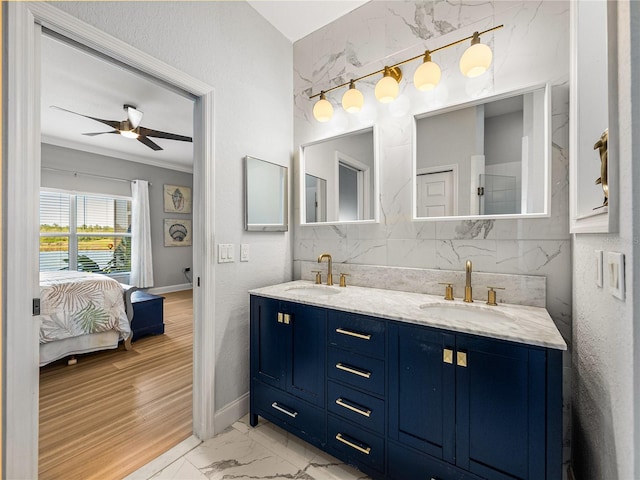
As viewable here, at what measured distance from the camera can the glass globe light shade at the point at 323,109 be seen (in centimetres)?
208

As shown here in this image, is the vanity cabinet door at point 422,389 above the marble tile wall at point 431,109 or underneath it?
underneath

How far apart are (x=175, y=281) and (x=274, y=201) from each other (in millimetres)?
4949

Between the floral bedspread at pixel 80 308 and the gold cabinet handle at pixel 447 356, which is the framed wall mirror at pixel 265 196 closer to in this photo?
the gold cabinet handle at pixel 447 356

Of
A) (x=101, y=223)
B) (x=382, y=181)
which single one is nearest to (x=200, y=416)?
(x=382, y=181)

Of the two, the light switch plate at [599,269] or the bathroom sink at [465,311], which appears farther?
the bathroom sink at [465,311]

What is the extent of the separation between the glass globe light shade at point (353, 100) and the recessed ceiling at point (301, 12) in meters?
0.62

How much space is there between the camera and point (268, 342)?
1.76m

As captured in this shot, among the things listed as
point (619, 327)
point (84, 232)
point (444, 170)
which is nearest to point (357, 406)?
point (619, 327)

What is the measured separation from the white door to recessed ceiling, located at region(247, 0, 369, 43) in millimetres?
1374

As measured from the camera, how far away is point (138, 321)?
330 cm

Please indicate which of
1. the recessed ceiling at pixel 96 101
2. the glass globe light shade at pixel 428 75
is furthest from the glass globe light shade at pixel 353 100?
the recessed ceiling at pixel 96 101

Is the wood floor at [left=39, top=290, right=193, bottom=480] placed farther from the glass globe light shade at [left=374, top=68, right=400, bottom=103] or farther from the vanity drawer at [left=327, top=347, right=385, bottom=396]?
the glass globe light shade at [left=374, top=68, right=400, bottom=103]

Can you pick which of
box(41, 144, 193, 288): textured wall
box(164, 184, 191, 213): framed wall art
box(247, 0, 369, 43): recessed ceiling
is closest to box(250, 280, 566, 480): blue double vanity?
box(247, 0, 369, 43): recessed ceiling

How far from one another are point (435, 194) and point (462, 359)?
96cm
